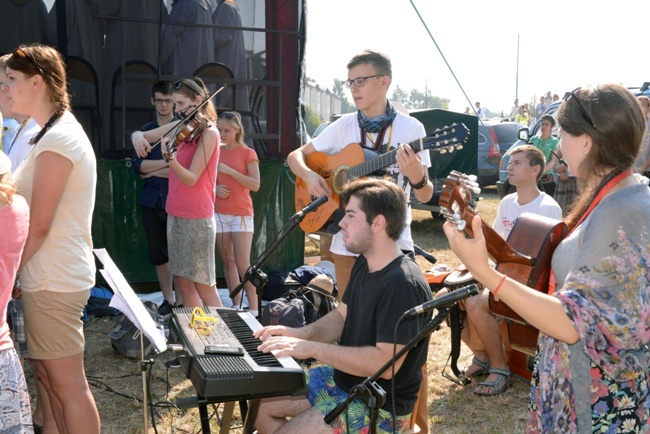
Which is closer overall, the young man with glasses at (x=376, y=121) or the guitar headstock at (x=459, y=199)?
the guitar headstock at (x=459, y=199)

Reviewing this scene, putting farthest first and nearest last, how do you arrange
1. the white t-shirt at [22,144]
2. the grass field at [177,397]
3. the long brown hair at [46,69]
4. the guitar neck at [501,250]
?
the grass field at [177,397]
the white t-shirt at [22,144]
the long brown hair at [46,69]
the guitar neck at [501,250]

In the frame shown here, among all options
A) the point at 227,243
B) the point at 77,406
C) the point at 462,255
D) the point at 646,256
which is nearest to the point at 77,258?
the point at 77,406

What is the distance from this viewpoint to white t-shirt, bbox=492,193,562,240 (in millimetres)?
4824

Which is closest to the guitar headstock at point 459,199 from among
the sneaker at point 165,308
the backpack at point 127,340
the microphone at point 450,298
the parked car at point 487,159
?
the microphone at point 450,298

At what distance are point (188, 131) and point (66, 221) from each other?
67.2 inches

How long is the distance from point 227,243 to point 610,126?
13.6ft

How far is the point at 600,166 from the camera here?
2.01 metres

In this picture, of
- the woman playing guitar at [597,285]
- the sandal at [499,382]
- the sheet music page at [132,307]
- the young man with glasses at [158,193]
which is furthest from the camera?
the young man with glasses at [158,193]

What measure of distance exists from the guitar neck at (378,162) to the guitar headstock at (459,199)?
1197mm

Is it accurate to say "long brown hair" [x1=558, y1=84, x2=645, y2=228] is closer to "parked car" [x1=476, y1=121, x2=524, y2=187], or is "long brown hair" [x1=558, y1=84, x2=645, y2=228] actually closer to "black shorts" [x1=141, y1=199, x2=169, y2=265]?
"black shorts" [x1=141, y1=199, x2=169, y2=265]

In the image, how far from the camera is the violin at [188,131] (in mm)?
4402

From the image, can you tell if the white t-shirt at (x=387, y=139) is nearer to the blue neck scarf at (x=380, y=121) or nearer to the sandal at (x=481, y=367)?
the blue neck scarf at (x=380, y=121)

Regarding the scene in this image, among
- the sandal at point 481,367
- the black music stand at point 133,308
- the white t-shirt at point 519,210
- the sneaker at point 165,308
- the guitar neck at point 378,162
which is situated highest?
the guitar neck at point 378,162

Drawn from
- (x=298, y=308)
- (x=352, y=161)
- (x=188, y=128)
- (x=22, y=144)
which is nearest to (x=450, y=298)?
(x=352, y=161)
